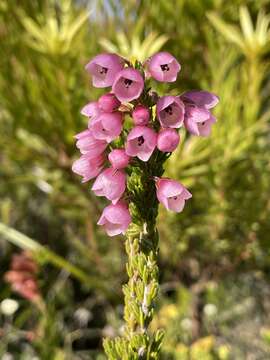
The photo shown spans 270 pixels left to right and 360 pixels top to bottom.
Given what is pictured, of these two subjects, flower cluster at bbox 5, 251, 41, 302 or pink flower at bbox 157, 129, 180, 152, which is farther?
flower cluster at bbox 5, 251, 41, 302

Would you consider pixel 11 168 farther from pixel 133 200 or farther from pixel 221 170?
pixel 133 200

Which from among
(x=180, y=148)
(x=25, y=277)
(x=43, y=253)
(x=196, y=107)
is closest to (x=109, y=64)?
(x=196, y=107)

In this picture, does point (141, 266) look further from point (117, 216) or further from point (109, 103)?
point (109, 103)

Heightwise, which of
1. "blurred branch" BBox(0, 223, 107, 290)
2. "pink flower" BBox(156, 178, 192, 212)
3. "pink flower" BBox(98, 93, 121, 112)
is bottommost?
"blurred branch" BBox(0, 223, 107, 290)

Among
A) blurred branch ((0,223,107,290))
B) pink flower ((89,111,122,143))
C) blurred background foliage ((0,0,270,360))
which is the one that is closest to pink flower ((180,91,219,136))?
pink flower ((89,111,122,143))

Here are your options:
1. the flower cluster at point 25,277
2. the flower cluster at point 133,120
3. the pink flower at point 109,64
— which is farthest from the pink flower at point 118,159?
the flower cluster at point 25,277

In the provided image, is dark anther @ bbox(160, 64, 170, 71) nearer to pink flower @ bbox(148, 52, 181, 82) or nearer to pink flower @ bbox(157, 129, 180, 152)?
pink flower @ bbox(148, 52, 181, 82)
